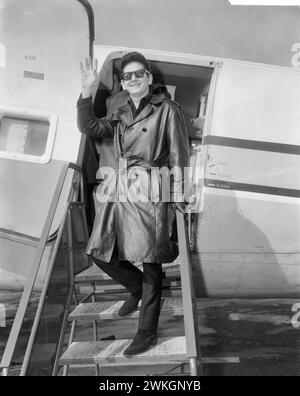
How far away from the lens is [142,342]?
237cm

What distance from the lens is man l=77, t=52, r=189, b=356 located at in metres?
2.46

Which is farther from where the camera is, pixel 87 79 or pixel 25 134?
pixel 25 134

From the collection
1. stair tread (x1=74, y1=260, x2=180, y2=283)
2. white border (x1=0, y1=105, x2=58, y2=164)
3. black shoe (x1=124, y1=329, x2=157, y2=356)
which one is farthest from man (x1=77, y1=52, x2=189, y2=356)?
white border (x1=0, y1=105, x2=58, y2=164)

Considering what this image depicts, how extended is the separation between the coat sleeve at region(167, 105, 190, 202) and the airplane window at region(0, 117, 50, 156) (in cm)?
177

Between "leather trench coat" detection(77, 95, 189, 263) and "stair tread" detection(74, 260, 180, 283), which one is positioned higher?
"leather trench coat" detection(77, 95, 189, 263)

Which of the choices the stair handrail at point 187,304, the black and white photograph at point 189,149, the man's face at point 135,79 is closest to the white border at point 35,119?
→ the black and white photograph at point 189,149

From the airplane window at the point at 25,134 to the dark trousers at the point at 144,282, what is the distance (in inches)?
67.1

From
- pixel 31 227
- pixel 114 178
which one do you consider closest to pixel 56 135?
pixel 31 227

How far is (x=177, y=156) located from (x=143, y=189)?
11.3 inches

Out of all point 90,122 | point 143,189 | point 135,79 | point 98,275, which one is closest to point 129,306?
point 98,275

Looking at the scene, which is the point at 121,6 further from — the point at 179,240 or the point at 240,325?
the point at 240,325

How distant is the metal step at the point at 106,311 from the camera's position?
272 centimetres

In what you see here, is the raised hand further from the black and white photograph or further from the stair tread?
the stair tread

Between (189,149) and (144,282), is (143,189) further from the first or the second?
(189,149)
